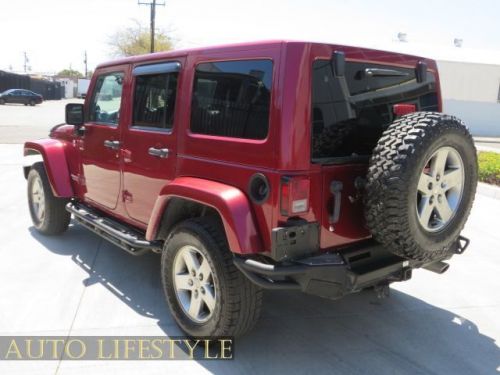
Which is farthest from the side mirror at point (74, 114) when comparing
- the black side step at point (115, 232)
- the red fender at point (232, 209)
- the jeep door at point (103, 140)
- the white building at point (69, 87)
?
the white building at point (69, 87)

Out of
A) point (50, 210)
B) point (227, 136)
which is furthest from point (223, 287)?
point (50, 210)

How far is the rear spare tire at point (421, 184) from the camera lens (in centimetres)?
267

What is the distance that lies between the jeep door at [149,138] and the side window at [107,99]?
0.30 m

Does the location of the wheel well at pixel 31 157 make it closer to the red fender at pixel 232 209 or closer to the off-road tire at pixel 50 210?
the off-road tire at pixel 50 210

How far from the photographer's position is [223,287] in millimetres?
2904

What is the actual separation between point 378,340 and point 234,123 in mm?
1880

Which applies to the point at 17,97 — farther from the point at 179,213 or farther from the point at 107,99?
the point at 179,213

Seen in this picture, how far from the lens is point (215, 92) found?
10.2 feet

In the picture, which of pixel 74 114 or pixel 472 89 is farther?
pixel 472 89

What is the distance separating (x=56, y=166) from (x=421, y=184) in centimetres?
380

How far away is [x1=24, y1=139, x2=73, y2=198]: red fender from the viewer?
499 centimetres

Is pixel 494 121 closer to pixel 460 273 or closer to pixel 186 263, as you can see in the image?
pixel 460 273

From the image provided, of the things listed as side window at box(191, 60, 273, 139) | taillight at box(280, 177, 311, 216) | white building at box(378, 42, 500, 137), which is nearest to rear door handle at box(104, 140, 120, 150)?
side window at box(191, 60, 273, 139)

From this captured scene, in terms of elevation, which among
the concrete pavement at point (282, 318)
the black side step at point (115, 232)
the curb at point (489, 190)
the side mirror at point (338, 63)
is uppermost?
the side mirror at point (338, 63)
